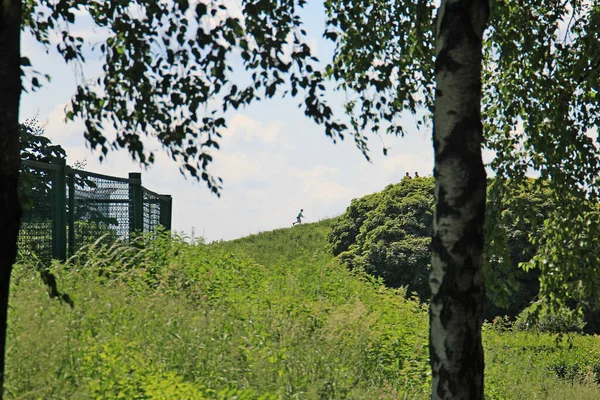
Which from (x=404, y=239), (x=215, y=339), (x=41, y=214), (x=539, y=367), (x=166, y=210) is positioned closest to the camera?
(x=215, y=339)

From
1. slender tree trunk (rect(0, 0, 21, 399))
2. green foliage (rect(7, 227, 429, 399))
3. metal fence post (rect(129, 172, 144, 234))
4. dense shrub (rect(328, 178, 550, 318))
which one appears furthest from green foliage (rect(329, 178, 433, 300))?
slender tree trunk (rect(0, 0, 21, 399))

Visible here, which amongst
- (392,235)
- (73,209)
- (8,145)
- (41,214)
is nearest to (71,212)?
(73,209)

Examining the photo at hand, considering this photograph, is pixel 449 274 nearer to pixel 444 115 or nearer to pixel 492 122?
pixel 444 115

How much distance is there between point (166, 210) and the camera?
685 inches

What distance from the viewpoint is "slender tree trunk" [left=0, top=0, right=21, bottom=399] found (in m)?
3.57

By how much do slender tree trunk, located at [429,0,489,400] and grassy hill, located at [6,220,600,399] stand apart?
1.62 m

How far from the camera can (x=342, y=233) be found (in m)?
18.1

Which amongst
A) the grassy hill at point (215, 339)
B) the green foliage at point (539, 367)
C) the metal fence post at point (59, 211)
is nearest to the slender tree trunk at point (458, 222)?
the grassy hill at point (215, 339)

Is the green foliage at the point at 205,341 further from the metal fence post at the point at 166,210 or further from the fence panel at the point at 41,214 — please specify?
the metal fence post at the point at 166,210

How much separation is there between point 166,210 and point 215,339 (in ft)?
36.1

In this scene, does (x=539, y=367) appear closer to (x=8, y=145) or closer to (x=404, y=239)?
(x=404, y=239)

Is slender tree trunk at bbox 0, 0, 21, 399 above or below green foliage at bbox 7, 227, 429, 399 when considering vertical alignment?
above

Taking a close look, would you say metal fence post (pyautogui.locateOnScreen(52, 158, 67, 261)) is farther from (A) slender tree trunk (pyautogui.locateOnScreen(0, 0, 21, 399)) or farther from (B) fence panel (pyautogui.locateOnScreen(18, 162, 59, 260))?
(A) slender tree trunk (pyautogui.locateOnScreen(0, 0, 21, 399))

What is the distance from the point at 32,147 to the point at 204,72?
882 cm
